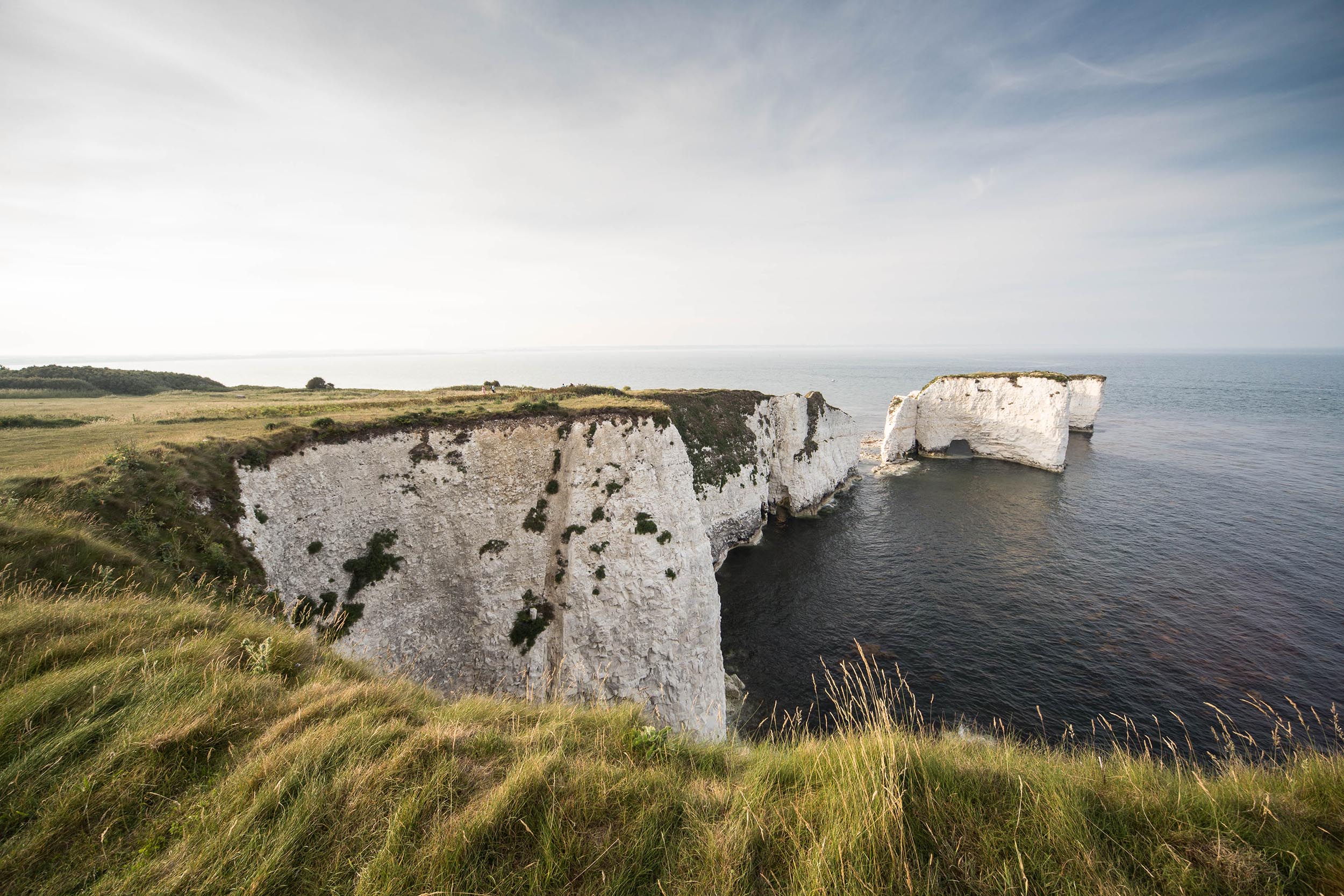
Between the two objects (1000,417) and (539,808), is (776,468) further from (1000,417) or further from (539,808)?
(539,808)

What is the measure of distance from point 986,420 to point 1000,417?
5.28 feet

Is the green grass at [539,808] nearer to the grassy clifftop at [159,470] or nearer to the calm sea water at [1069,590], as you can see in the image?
the grassy clifftop at [159,470]

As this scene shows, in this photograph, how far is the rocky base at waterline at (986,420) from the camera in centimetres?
5534

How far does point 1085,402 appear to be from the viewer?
239 ft

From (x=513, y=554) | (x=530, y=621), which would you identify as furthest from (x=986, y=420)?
(x=530, y=621)

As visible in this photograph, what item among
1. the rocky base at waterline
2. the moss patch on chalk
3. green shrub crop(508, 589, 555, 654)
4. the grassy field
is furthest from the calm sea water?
the moss patch on chalk

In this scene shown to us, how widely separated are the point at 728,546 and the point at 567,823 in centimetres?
3298

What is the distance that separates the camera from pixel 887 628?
25.5 metres

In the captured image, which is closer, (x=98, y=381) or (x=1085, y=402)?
(x=98, y=381)

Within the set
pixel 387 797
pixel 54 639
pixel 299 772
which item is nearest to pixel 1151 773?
pixel 387 797

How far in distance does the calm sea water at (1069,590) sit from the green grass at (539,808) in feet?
59.3

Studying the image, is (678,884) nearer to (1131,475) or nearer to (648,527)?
(648,527)

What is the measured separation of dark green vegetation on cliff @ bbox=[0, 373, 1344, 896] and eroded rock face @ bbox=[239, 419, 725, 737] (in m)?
12.4

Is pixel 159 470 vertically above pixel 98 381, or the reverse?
pixel 98 381
